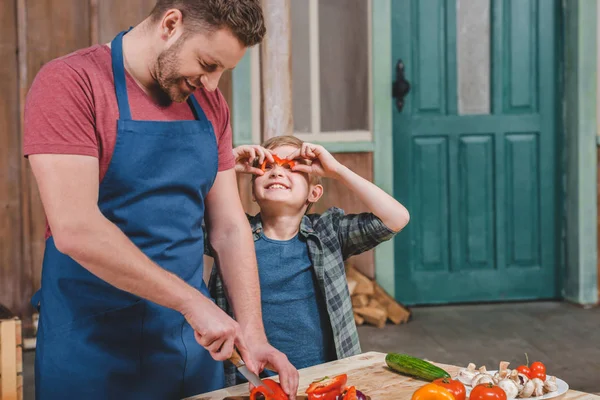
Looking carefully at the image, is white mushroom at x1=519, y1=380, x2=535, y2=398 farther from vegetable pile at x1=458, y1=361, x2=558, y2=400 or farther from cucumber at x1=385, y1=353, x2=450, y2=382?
cucumber at x1=385, y1=353, x2=450, y2=382

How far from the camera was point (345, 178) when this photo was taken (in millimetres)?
2957

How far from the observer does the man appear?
6.02ft

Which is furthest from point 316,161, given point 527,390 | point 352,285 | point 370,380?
point 352,285

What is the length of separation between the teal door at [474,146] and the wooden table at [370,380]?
3.89m

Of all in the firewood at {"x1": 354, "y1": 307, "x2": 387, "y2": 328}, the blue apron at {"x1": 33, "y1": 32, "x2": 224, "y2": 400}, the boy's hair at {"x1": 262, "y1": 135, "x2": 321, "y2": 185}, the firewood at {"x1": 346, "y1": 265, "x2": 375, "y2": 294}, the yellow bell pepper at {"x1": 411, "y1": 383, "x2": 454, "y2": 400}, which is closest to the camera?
the yellow bell pepper at {"x1": 411, "y1": 383, "x2": 454, "y2": 400}

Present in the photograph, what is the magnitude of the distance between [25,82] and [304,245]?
10.0 ft

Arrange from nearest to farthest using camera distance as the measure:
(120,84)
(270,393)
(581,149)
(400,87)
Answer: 1. (270,393)
2. (120,84)
3. (400,87)
4. (581,149)

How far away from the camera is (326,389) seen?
196cm

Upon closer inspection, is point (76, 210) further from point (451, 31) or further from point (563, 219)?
point (563, 219)

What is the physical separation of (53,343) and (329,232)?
3.93ft

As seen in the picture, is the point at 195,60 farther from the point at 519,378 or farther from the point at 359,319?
the point at 359,319

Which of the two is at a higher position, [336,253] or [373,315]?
[336,253]

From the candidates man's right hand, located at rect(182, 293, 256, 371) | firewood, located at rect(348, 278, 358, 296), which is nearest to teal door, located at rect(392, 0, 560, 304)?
firewood, located at rect(348, 278, 358, 296)

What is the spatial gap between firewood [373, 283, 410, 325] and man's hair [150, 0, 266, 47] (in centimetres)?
411
